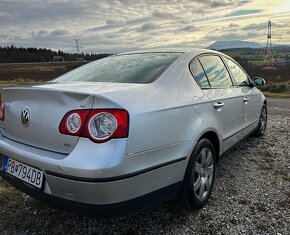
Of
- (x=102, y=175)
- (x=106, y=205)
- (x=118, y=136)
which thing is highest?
(x=118, y=136)

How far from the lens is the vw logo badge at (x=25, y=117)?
2.61 meters

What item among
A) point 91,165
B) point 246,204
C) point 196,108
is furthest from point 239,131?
point 91,165

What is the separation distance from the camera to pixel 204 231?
9.21ft

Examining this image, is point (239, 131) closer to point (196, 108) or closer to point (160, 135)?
point (196, 108)

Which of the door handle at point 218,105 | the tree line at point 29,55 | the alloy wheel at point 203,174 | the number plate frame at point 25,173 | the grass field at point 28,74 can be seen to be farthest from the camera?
the tree line at point 29,55

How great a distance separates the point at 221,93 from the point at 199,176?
1033 mm

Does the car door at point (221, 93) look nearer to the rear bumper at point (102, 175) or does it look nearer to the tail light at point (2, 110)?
the rear bumper at point (102, 175)

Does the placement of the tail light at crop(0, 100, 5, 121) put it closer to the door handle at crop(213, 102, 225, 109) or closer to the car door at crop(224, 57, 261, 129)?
the door handle at crop(213, 102, 225, 109)

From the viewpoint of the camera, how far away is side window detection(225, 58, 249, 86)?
442cm

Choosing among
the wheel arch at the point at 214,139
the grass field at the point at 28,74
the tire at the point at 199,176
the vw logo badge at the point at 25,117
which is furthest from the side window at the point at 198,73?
the grass field at the point at 28,74

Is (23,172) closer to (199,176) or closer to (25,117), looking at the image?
(25,117)

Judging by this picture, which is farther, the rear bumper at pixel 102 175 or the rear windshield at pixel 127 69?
the rear windshield at pixel 127 69

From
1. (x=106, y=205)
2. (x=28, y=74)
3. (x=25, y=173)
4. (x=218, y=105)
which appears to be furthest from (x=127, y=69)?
(x=28, y=74)

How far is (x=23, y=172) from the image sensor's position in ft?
8.53
